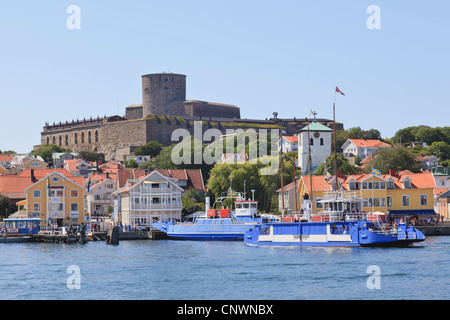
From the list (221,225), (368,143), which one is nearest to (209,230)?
(221,225)

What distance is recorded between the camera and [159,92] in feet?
490

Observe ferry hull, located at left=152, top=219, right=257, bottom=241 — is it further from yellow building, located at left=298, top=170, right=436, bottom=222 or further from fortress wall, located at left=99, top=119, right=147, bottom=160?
fortress wall, located at left=99, top=119, right=147, bottom=160

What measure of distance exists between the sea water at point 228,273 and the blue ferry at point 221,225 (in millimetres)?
9304

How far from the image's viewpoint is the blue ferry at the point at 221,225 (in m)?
63.9

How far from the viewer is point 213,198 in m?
81.7

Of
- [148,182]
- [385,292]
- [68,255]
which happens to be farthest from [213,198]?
[385,292]

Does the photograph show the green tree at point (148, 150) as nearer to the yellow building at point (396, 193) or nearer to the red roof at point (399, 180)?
the red roof at point (399, 180)

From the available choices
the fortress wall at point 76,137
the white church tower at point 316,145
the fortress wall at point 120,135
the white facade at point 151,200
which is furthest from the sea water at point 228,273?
the fortress wall at point 76,137

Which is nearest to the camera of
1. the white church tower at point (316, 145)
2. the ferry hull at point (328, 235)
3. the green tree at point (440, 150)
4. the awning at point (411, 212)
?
the ferry hull at point (328, 235)

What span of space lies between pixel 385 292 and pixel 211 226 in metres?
Answer: 34.0

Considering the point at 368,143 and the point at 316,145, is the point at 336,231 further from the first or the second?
the point at 368,143

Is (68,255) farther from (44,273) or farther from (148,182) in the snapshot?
(148,182)

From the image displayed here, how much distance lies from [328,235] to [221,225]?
14.3 m
